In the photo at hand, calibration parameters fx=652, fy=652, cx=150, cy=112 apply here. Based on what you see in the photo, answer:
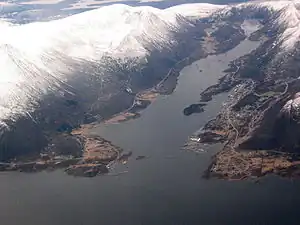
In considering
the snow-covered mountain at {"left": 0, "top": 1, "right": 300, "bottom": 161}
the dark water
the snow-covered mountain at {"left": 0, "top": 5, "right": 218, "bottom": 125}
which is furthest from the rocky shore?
the snow-covered mountain at {"left": 0, "top": 5, "right": 218, "bottom": 125}

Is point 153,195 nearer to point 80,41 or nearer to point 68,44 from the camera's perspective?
point 68,44

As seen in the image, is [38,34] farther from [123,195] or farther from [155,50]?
[123,195]

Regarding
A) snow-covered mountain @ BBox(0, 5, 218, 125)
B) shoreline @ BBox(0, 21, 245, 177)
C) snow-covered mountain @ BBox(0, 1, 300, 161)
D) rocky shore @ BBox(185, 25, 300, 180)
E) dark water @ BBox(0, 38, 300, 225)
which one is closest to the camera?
dark water @ BBox(0, 38, 300, 225)

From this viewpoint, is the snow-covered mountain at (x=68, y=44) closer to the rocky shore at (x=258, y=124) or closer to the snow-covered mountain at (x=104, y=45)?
the snow-covered mountain at (x=104, y=45)

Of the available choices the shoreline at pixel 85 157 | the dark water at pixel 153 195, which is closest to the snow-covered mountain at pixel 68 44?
the shoreline at pixel 85 157

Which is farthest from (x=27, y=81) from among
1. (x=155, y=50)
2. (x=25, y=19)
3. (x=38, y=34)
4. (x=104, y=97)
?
(x=25, y=19)

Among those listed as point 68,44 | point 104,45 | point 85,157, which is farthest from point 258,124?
point 68,44

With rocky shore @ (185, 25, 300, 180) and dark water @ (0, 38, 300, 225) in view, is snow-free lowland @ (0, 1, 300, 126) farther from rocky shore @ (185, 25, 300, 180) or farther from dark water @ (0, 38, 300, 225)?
dark water @ (0, 38, 300, 225)
